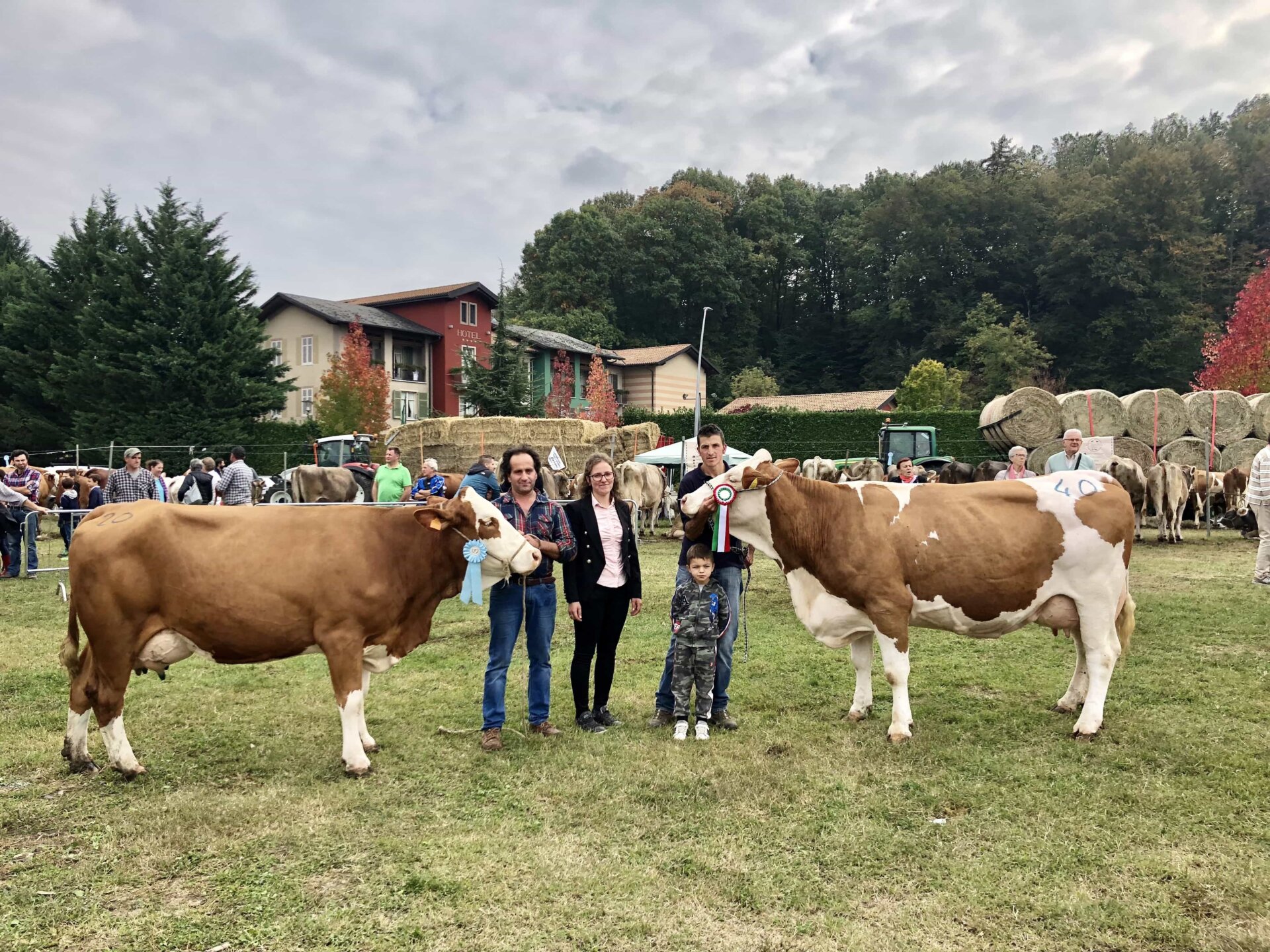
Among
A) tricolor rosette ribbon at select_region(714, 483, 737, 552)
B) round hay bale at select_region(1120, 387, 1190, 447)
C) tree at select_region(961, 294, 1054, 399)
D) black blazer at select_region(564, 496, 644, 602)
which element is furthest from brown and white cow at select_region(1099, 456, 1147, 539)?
tree at select_region(961, 294, 1054, 399)

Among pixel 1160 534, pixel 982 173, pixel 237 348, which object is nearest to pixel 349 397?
pixel 237 348

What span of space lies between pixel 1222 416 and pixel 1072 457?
1403 centimetres

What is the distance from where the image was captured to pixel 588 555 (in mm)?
5426

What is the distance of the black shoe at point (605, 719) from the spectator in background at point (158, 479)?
9.41 meters

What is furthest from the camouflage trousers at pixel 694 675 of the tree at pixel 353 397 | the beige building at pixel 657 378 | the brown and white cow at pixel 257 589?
the beige building at pixel 657 378

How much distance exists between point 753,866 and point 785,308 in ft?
242

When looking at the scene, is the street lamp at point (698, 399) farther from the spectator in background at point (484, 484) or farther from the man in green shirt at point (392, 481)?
the spectator in background at point (484, 484)

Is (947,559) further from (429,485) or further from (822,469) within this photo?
(822,469)

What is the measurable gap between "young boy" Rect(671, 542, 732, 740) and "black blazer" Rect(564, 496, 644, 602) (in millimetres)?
352

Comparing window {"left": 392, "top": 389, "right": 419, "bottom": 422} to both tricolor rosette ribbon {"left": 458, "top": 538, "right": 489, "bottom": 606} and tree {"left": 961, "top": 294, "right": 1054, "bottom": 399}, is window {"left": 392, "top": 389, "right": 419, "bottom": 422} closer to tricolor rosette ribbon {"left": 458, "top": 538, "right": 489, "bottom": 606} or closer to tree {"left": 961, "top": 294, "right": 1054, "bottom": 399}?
tree {"left": 961, "top": 294, "right": 1054, "bottom": 399}

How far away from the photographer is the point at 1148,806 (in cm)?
421

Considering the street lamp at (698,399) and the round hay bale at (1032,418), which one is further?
the street lamp at (698,399)

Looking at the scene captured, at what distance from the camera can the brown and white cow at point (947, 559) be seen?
5426 millimetres

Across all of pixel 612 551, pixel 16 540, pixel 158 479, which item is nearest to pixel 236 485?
pixel 158 479
